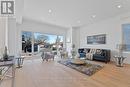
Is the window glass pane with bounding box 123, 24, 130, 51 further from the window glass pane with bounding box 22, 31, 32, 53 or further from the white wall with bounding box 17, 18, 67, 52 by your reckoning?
the window glass pane with bounding box 22, 31, 32, 53

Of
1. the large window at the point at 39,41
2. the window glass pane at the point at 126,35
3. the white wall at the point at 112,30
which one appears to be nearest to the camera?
the window glass pane at the point at 126,35

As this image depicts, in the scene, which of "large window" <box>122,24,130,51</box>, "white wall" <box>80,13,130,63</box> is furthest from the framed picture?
"large window" <box>122,24,130,51</box>

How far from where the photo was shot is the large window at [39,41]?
1024 centimetres

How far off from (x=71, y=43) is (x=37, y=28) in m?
3.31

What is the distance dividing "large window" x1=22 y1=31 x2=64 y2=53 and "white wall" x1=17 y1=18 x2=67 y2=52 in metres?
0.35

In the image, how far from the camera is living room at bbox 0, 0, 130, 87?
13.4 feet

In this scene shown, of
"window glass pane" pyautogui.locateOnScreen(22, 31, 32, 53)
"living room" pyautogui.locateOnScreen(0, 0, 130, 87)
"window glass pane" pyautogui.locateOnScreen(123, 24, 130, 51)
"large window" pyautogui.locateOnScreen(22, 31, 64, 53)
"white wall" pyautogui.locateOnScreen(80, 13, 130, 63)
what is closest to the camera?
"living room" pyautogui.locateOnScreen(0, 0, 130, 87)

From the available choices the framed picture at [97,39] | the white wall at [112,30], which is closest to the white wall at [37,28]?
the framed picture at [97,39]

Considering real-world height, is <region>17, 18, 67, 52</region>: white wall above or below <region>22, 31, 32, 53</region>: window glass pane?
above

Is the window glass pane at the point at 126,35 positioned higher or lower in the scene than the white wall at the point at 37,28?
lower

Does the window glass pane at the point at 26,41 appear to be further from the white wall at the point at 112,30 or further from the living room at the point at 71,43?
the white wall at the point at 112,30

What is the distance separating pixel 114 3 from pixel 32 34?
6878 mm

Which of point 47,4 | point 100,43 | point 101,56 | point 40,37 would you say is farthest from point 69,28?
point 47,4

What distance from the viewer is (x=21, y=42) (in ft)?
32.1
